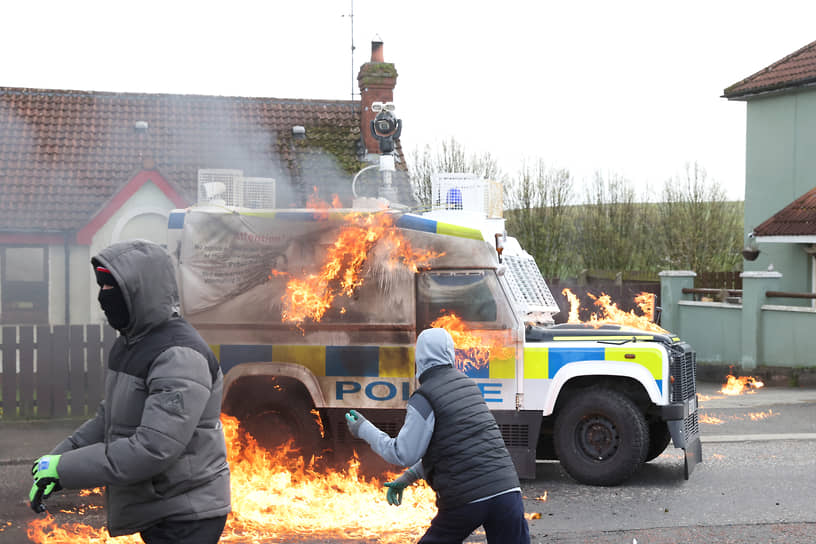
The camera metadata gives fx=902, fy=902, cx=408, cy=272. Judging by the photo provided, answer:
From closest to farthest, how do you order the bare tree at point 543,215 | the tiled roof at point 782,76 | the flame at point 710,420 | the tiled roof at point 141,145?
the flame at point 710,420
the tiled roof at point 141,145
the tiled roof at point 782,76
the bare tree at point 543,215

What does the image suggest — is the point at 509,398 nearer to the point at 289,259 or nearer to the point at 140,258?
the point at 289,259

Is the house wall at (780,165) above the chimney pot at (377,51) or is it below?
below

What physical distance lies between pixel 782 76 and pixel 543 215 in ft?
41.7


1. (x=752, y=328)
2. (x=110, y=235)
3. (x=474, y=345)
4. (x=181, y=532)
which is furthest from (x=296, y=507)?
(x=752, y=328)

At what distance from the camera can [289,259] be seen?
8.07 metres

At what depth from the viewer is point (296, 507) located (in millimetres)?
7270

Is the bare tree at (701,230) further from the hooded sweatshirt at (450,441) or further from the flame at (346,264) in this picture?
the hooded sweatshirt at (450,441)

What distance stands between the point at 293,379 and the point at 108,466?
16.2ft

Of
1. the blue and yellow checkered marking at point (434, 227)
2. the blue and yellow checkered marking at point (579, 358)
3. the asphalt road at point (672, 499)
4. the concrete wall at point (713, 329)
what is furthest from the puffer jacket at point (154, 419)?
the concrete wall at point (713, 329)

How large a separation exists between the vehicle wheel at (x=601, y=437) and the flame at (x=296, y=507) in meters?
1.57

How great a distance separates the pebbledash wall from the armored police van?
406 inches

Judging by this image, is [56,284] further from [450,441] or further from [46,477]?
[46,477]

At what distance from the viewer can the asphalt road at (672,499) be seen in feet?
22.1

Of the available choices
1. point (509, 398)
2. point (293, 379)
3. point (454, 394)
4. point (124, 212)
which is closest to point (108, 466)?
point (454, 394)
